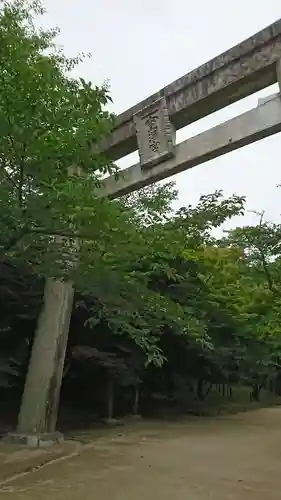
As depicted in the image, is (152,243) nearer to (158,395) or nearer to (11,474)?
(11,474)

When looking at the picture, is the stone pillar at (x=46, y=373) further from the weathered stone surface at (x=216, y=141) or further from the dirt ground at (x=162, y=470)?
the weathered stone surface at (x=216, y=141)

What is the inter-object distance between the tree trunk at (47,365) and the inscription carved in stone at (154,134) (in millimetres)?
2393

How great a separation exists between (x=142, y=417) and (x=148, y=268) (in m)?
4.43

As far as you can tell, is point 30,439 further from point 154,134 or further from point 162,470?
point 154,134

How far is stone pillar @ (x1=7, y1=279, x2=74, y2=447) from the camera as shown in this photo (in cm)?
768

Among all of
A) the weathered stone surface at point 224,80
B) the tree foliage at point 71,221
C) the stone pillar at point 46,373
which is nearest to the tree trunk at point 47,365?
the stone pillar at point 46,373

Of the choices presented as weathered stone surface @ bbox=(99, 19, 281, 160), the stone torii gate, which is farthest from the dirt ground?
weathered stone surface @ bbox=(99, 19, 281, 160)

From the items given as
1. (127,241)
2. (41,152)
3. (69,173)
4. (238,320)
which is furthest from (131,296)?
(238,320)

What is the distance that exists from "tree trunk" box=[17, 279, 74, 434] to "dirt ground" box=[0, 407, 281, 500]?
797mm

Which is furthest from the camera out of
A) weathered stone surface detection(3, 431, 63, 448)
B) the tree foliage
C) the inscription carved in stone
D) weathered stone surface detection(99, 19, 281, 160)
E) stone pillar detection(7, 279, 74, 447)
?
stone pillar detection(7, 279, 74, 447)

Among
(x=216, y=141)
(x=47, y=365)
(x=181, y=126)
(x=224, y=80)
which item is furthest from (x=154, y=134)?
(x=47, y=365)

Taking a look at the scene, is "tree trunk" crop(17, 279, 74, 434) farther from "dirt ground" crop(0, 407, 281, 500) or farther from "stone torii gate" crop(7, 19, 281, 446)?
"dirt ground" crop(0, 407, 281, 500)

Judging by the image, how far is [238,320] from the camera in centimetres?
1393

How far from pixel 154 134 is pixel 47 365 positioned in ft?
12.4
